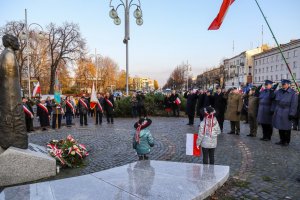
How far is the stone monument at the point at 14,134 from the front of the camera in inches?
235

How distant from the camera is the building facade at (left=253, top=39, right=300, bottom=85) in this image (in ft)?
208

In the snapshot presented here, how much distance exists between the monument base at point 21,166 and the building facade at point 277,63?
64385mm

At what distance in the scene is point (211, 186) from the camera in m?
5.14

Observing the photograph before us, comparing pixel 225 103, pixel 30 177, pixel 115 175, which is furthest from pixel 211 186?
pixel 225 103

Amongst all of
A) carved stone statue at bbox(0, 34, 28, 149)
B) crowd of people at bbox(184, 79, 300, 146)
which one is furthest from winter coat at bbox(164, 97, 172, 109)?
carved stone statue at bbox(0, 34, 28, 149)

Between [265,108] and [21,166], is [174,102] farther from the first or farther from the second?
[21,166]

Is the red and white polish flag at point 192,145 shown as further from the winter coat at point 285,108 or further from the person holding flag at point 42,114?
the person holding flag at point 42,114

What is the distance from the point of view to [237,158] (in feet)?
26.3

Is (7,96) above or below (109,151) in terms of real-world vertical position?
above

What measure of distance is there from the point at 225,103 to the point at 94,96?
26.1 feet

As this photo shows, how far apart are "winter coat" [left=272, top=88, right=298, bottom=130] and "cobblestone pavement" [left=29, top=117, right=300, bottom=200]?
768mm

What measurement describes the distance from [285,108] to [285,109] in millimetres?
34

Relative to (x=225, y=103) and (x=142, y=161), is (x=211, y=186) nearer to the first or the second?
(x=142, y=161)

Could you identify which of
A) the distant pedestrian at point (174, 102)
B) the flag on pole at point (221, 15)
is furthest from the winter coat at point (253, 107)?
the distant pedestrian at point (174, 102)
